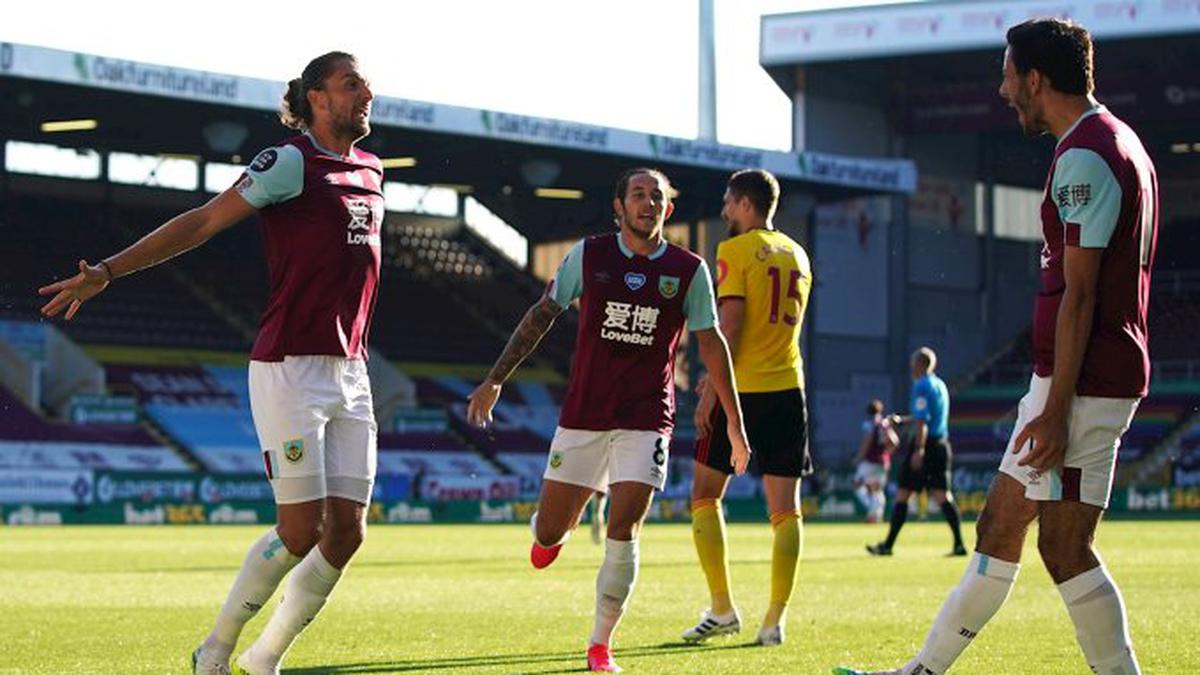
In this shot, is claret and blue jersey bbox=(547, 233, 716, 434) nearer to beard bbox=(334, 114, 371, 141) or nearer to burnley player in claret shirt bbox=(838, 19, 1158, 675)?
beard bbox=(334, 114, 371, 141)

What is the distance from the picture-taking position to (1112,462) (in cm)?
704

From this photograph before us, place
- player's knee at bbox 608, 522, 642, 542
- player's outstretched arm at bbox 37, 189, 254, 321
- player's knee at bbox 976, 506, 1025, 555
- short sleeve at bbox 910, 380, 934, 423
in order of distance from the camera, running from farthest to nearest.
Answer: short sleeve at bbox 910, 380, 934, 423, player's knee at bbox 608, 522, 642, 542, player's outstretched arm at bbox 37, 189, 254, 321, player's knee at bbox 976, 506, 1025, 555

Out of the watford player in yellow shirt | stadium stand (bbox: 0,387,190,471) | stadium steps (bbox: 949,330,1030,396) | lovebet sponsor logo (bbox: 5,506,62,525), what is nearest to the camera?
the watford player in yellow shirt

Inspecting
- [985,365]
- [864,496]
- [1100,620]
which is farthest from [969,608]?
[985,365]

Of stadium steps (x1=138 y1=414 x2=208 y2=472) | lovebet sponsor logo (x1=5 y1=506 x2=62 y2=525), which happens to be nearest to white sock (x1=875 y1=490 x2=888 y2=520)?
lovebet sponsor logo (x1=5 y1=506 x2=62 y2=525)

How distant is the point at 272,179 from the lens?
8023 mm

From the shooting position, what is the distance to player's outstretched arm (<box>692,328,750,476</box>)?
1008 centimetres

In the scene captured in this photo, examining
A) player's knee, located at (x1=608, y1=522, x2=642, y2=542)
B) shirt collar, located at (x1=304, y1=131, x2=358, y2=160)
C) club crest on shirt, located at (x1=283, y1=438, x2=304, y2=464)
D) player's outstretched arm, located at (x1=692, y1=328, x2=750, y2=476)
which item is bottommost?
player's knee, located at (x1=608, y1=522, x2=642, y2=542)

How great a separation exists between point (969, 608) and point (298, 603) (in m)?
2.54

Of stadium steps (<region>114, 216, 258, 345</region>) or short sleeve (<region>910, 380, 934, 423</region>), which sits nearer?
short sleeve (<region>910, 380, 934, 423</region>)

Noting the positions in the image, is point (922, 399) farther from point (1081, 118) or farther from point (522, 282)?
point (522, 282)

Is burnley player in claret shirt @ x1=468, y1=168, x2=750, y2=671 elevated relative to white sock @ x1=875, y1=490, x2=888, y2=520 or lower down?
elevated

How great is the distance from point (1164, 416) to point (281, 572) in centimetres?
4494

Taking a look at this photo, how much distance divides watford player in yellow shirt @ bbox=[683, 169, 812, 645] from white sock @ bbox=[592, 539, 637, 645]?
1565mm
